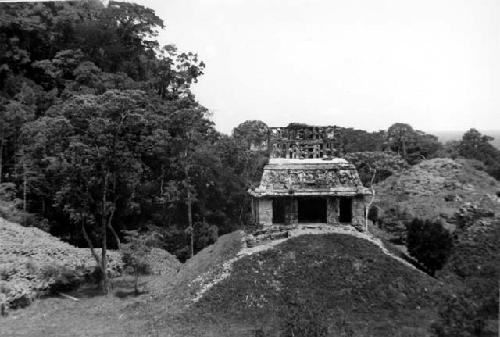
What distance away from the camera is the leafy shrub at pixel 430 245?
1562 centimetres

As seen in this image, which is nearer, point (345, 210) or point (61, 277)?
point (345, 210)

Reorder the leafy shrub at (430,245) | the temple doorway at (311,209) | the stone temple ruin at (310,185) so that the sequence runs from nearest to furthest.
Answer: the leafy shrub at (430,245)
the stone temple ruin at (310,185)
the temple doorway at (311,209)

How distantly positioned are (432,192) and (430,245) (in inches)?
458

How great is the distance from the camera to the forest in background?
16969 millimetres

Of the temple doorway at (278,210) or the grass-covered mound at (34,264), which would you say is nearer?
the grass-covered mound at (34,264)

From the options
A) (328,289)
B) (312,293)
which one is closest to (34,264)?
(312,293)

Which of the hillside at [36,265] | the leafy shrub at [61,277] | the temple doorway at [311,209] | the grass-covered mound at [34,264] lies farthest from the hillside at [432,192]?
the leafy shrub at [61,277]

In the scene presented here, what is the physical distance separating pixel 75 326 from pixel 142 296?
3.27 m

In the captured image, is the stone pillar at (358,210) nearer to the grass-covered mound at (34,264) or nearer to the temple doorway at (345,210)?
the temple doorway at (345,210)

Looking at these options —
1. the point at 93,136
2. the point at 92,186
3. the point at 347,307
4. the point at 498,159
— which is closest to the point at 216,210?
the point at 92,186

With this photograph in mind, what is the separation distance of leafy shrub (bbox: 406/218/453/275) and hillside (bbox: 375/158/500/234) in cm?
634

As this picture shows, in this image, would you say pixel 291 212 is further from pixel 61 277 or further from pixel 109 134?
pixel 61 277

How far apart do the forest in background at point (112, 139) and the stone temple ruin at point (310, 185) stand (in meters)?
1.60

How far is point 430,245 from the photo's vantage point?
15.9 metres
